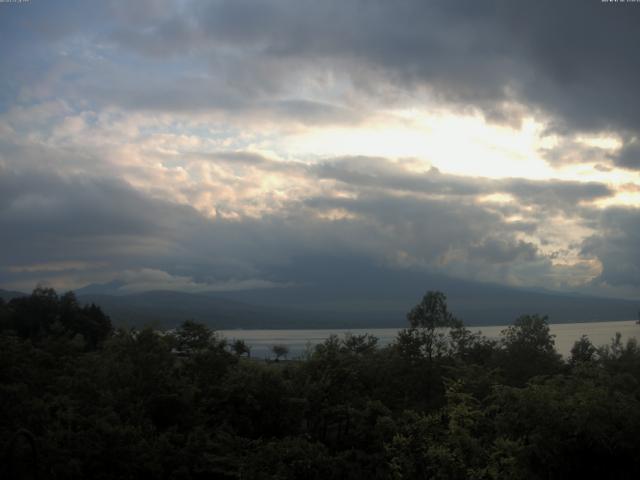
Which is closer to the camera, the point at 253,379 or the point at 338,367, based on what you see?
the point at 253,379

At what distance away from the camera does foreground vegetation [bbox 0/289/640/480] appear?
14.4m

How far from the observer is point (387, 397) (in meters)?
24.5

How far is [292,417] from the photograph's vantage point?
21078mm

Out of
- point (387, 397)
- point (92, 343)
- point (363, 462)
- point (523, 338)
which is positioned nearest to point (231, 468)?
point (363, 462)

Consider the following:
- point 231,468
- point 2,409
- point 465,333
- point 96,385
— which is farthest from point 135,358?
point 465,333

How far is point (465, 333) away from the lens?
3791 cm

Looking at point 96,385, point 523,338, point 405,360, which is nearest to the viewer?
point 96,385

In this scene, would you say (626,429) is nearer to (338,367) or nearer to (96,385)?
(338,367)

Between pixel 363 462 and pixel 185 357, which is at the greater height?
pixel 185 357

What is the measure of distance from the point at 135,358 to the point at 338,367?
312 inches

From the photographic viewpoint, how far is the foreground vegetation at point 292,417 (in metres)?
14.4

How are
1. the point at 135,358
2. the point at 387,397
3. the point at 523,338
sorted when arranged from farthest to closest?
1. the point at 523,338
2. the point at 387,397
3. the point at 135,358

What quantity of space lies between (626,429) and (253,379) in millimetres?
12380

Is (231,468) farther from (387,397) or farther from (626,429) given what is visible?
(626,429)
